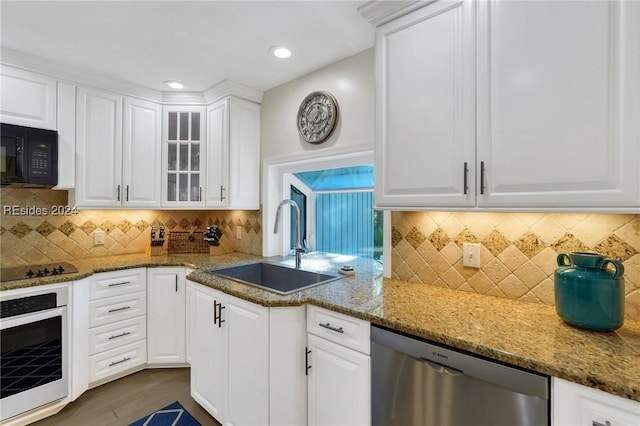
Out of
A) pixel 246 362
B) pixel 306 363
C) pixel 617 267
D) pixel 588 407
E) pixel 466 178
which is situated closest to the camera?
pixel 588 407

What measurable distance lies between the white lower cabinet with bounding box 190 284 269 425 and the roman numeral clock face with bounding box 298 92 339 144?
1306 millimetres

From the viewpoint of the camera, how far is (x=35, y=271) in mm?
2072

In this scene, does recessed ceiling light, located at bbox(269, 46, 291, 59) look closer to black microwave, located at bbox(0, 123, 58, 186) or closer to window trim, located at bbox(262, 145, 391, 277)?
window trim, located at bbox(262, 145, 391, 277)

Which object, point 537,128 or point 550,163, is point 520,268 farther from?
point 537,128

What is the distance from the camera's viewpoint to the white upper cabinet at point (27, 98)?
197cm

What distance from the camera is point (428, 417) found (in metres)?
1.10

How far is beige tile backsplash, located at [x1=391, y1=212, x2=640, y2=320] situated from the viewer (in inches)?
45.9

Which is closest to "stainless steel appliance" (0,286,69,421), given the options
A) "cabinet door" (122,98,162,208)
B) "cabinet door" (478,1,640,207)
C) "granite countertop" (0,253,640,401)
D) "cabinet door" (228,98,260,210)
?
"granite countertop" (0,253,640,401)

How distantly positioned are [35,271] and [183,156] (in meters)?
1.38

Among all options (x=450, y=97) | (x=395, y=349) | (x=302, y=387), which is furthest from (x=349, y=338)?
(x=450, y=97)

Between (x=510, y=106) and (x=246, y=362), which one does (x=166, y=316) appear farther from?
(x=510, y=106)

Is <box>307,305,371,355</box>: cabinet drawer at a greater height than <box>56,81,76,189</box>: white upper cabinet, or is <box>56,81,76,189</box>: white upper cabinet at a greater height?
<box>56,81,76,189</box>: white upper cabinet

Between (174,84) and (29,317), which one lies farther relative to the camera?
(174,84)

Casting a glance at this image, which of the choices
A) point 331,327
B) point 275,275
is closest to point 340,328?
point 331,327
